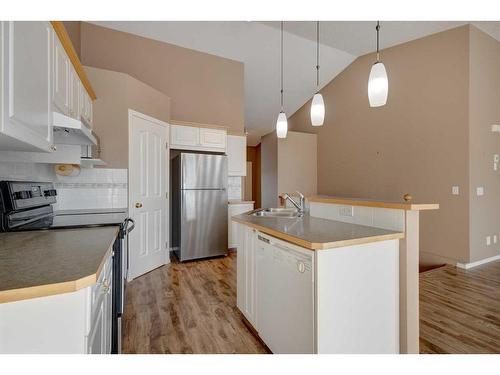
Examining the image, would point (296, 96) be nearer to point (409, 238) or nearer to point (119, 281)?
point (409, 238)

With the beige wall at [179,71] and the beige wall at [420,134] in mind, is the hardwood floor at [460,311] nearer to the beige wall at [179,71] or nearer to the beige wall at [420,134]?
the beige wall at [420,134]

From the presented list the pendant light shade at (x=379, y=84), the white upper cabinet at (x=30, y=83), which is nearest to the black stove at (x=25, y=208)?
the white upper cabinet at (x=30, y=83)

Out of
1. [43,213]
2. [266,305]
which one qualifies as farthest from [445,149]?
[43,213]

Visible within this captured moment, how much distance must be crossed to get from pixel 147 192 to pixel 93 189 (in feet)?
2.01

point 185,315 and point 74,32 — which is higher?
point 74,32

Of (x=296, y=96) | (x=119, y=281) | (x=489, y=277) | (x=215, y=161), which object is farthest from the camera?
(x=296, y=96)

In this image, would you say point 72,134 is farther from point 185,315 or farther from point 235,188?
point 235,188

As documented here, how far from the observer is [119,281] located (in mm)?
1687

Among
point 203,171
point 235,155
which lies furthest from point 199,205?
point 235,155

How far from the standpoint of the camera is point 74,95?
2088 millimetres
